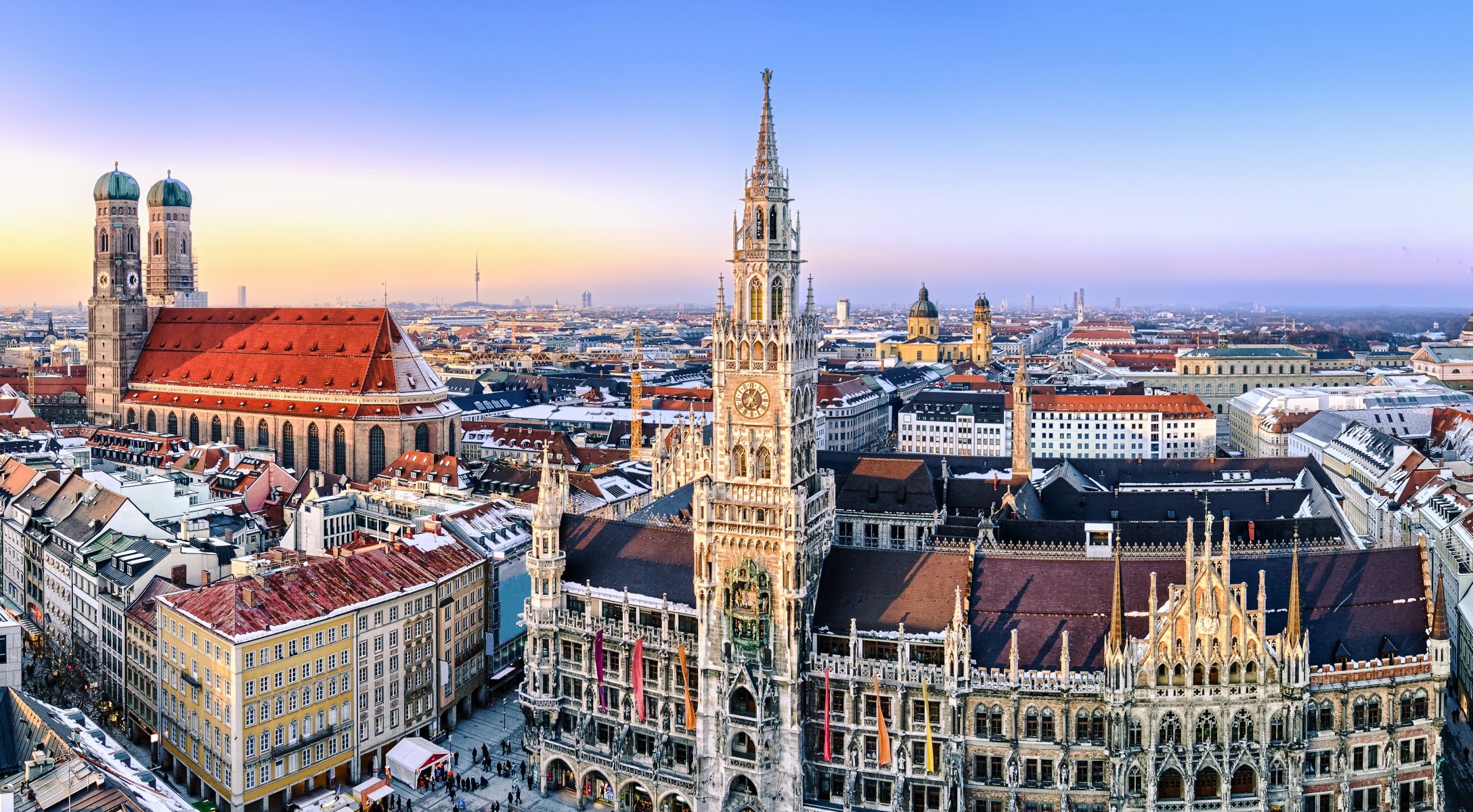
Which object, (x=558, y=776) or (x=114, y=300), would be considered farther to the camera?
(x=114, y=300)

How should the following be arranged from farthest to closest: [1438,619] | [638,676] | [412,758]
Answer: [412,758]
[638,676]
[1438,619]

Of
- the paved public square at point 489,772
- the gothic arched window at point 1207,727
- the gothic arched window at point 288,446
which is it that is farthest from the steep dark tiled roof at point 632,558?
the gothic arched window at point 288,446

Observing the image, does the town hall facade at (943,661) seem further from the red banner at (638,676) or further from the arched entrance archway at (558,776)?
the arched entrance archway at (558,776)

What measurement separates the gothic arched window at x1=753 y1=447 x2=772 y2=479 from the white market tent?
27009 mm

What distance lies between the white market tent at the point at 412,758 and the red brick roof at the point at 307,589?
9281mm

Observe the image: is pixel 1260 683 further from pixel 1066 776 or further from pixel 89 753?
pixel 89 753

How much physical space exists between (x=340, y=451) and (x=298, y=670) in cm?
8649

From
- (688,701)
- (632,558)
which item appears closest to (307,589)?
(632,558)

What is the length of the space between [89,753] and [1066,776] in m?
45.1

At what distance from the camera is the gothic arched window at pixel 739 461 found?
68.1 metres

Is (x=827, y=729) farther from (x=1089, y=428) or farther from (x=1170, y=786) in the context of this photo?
(x=1089, y=428)

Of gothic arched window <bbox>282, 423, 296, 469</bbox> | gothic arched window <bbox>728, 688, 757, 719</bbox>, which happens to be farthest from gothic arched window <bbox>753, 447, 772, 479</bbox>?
gothic arched window <bbox>282, 423, 296, 469</bbox>

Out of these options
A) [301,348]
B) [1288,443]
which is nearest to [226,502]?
[301,348]

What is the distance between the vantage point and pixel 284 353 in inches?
6614
